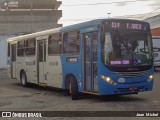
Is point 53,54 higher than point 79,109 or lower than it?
higher

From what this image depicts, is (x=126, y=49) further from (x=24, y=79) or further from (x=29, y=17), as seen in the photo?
(x=29, y=17)

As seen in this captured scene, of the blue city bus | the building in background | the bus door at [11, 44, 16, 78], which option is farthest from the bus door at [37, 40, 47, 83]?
the building in background

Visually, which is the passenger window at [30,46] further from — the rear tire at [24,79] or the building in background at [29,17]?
the building in background at [29,17]

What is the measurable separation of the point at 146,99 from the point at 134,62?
1620 millimetres

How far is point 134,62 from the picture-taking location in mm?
14141

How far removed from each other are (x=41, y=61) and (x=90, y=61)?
515 centimetres

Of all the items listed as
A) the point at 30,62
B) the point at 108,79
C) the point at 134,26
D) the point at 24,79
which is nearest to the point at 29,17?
the point at 24,79

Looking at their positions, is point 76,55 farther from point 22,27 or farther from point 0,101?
point 22,27

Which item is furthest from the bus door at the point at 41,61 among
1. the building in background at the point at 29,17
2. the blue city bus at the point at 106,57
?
the building in background at the point at 29,17

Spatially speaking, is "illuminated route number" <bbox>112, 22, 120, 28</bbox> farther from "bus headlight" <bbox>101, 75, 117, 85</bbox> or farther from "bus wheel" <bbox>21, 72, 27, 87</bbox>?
"bus wheel" <bbox>21, 72, 27, 87</bbox>

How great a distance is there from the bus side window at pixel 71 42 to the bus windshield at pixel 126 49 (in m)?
1.78

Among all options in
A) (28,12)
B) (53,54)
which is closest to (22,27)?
(28,12)

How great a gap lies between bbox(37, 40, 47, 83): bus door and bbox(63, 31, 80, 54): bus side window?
2.52 m

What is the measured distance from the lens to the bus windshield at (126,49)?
1385cm
